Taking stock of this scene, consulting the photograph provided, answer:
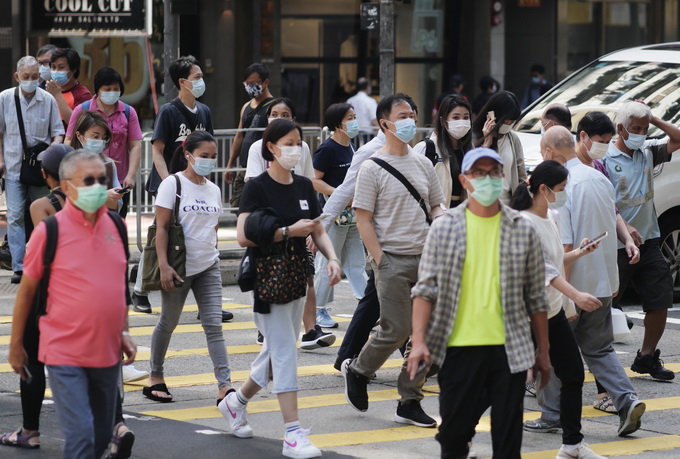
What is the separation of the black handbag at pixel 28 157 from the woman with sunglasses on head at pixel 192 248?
4414mm

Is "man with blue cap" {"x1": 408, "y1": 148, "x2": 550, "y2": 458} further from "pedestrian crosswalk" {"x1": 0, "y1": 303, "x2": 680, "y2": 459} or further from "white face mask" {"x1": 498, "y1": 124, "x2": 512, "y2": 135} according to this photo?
"white face mask" {"x1": 498, "y1": 124, "x2": 512, "y2": 135}

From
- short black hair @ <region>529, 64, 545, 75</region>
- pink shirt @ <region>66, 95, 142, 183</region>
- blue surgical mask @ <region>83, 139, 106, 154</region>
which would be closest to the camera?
blue surgical mask @ <region>83, 139, 106, 154</region>

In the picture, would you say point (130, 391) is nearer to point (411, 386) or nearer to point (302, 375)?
point (302, 375)

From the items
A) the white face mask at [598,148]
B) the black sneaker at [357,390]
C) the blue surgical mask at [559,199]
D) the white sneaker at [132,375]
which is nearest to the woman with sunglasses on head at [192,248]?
the white sneaker at [132,375]

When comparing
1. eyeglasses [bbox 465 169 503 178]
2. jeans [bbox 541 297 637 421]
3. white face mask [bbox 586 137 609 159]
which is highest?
white face mask [bbox 586 137 609 159]

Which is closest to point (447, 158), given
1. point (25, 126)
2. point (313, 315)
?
point (313, 315)

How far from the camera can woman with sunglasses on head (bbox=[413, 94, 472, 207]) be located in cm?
870

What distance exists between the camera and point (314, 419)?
7.96m

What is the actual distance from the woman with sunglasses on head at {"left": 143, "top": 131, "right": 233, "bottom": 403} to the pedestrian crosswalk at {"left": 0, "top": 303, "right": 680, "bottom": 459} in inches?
15.6

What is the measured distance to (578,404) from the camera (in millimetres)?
6926

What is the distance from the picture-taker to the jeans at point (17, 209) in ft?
41.3

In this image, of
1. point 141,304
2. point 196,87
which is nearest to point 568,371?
point 196,87

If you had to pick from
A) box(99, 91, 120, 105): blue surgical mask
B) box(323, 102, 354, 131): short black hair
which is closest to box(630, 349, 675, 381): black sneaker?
box(323, 102, 354, 131): short black hair

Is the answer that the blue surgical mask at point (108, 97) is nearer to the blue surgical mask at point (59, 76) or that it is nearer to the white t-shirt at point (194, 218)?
the blue surgical mask at point (59, 76)
